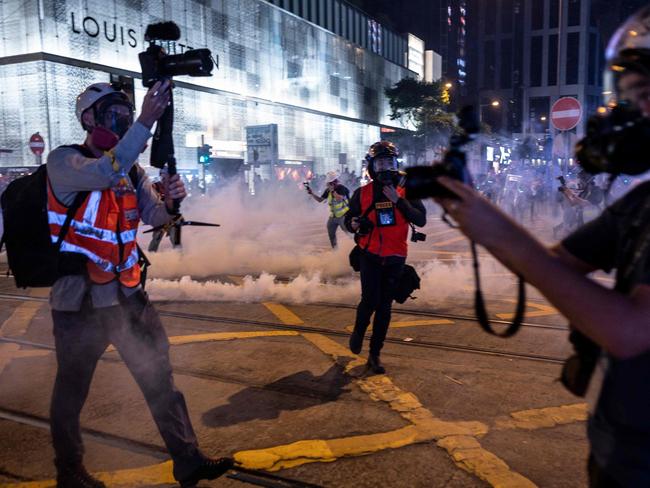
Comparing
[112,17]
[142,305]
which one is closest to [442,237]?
[142,305]

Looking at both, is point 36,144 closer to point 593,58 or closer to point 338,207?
point 338,207

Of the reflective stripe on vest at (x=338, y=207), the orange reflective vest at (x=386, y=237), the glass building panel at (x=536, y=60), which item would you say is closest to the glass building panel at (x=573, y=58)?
the glass building panel at (x=536, y=60)

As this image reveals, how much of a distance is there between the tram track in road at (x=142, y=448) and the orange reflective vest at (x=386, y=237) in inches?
80.4

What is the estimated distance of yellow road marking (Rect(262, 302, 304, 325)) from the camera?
613 cm

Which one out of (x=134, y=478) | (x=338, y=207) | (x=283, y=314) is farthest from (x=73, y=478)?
(x=338, y=207)

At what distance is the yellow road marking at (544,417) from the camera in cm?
351

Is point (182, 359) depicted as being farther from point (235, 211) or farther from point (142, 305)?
point (235, 211)

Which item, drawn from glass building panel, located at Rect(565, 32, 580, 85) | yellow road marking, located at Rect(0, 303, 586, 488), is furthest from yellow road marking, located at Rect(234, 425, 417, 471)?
glass building panel, located at Rect(565, 32, 580, 85)

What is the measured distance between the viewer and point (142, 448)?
3297 millimetres

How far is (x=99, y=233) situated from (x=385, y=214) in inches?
99.5

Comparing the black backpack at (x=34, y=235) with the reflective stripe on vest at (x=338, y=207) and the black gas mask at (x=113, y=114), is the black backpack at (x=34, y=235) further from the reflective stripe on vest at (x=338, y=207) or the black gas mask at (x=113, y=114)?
the reflective stripe on vest at (x=338, y=207)

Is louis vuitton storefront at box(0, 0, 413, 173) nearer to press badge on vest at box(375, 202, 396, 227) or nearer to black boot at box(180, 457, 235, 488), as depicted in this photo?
press badge on vest at box(375, 202, 396, 227)

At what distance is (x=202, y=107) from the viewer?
28484 millimetres

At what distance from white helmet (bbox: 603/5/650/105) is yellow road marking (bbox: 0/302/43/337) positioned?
599 centimetres
